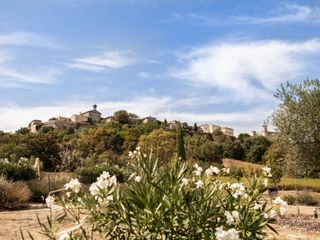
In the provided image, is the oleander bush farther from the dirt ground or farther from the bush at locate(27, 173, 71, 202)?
the bush at locate(27, 173, 71, 202)

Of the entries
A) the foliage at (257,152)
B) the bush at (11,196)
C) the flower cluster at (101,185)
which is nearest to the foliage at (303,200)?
the bush at (11,196)

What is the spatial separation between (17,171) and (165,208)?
1518 centimetres

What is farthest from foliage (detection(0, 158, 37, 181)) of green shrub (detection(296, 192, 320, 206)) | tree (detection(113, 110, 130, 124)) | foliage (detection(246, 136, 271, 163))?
tree (detection(113, 110, 130, 124))

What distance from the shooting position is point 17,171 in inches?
680

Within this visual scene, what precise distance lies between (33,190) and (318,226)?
9588 mm

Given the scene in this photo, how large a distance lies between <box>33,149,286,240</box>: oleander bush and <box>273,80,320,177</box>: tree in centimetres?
1245

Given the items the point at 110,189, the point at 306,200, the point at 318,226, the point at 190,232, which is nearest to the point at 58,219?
the point at 110,189

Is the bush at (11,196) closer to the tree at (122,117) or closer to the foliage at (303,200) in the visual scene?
the foliage at (303,200)

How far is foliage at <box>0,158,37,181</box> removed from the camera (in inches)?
660

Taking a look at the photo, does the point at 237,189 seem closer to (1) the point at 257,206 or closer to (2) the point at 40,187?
(1) the point at 257,206

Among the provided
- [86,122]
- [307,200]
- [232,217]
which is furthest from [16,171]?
[86,122]

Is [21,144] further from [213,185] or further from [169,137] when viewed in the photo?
[213,185]

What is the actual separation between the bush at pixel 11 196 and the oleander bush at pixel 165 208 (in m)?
10.1

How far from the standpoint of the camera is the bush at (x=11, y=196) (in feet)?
42.6
